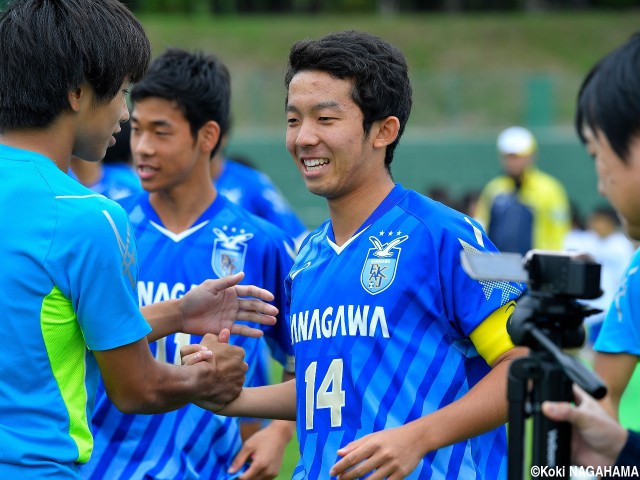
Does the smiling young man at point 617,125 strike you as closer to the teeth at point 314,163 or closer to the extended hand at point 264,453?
the teeth at point 314,163

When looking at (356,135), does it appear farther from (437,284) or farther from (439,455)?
(439,455)

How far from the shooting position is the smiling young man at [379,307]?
3.02m

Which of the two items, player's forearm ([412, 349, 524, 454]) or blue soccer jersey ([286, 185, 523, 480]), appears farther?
blue soccer jersey ([286, 185, 523, 480])

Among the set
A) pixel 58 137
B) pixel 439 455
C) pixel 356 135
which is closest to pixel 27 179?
pixel 58 137

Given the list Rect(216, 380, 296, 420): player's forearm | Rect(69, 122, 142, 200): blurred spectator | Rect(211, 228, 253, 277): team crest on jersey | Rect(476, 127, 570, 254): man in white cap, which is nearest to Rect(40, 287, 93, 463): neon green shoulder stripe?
Rect(216, 380, 296, 420): player's forearm

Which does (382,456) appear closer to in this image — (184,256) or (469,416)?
(469,416)

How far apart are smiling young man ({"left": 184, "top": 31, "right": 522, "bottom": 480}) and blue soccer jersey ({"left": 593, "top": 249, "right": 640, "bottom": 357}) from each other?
0.91ft

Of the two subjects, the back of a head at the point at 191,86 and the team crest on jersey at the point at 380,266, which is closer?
the team crest on jersey at the point at 380,266

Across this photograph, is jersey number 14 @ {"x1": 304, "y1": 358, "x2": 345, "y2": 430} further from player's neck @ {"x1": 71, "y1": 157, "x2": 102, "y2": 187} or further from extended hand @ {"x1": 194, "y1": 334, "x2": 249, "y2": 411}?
player's neck @ {"x1": 71, "y1": 157, "x2": 102, "y2": 187}

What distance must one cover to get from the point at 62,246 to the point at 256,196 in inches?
204

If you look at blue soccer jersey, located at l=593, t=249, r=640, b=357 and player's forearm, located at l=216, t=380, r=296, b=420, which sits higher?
blue soccer jersey, located at l=593, t=249, r=640, b=357

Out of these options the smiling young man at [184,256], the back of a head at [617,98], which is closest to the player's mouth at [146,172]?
the smiling young man at [184,256]

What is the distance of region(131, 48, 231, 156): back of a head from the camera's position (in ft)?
15.8

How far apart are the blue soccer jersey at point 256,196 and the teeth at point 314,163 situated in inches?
157
